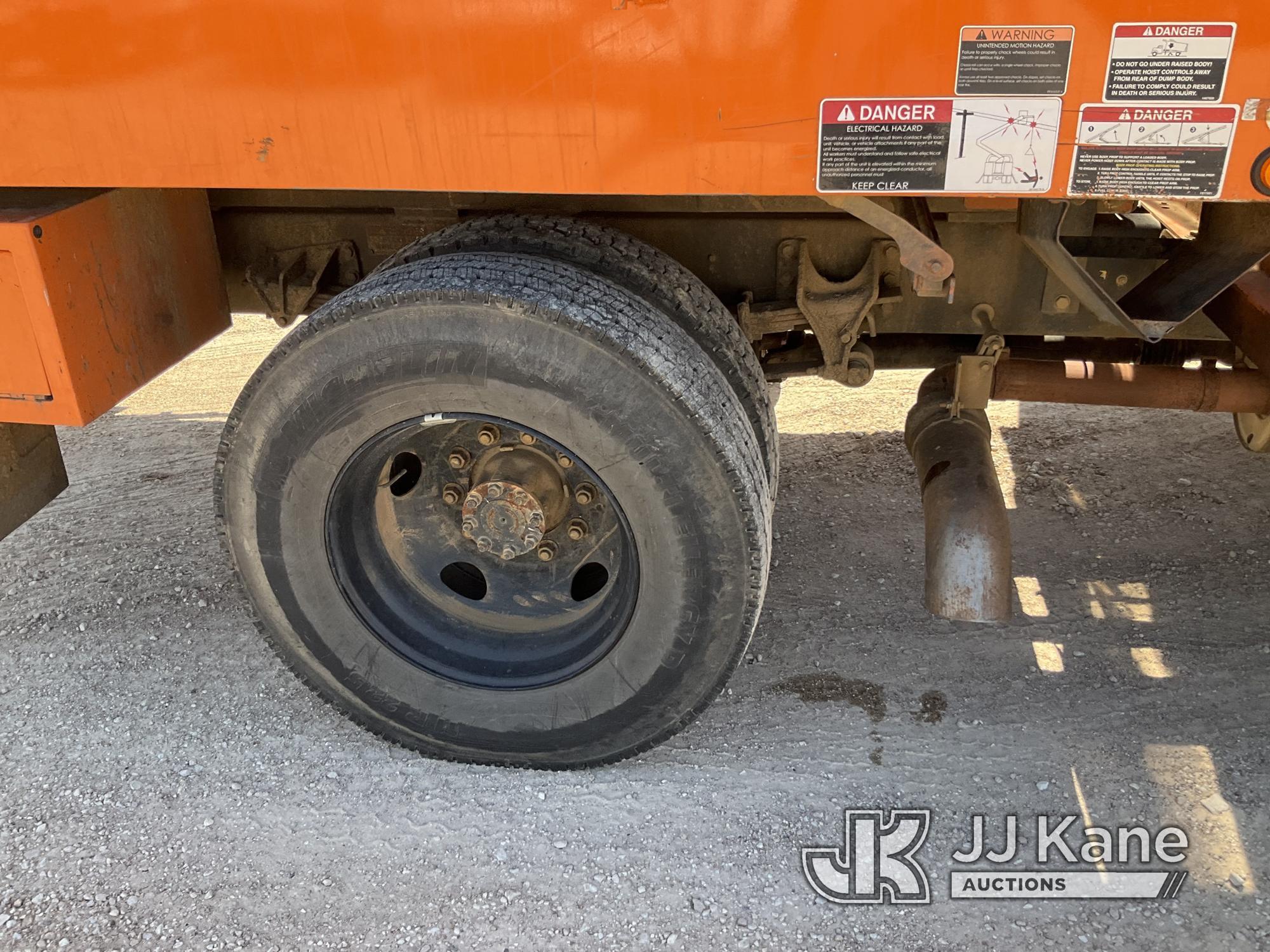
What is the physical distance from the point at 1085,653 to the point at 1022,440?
148cm

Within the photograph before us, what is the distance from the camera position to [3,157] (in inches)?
79.6

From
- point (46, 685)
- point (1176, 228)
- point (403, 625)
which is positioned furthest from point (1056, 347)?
point (46, 685)

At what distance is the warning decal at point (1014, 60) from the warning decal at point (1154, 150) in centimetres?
8

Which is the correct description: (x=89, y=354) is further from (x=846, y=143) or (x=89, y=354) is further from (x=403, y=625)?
(x=846, y=143)

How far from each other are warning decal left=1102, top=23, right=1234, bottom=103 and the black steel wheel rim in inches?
56.4

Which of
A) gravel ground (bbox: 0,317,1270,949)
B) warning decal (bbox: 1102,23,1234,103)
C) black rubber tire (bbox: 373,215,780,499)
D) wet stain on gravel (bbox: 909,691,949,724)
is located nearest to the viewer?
warning decal (bbox: 1102,23,1234,103)

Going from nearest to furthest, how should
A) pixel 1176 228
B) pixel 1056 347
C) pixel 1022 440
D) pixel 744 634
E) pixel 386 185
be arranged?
pixel 386 185, pixel 744 634, pixel 1176 228, pixel 1056 347, pixel 1022 440

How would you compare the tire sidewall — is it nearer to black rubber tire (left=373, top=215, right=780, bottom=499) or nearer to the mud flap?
black rubber tire (left=373, top=215, right=780, bottom=499)

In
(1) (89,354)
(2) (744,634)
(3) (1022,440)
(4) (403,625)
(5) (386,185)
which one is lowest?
(3) (1022,440)

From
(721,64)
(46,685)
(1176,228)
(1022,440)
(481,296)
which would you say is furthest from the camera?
(1022,440)

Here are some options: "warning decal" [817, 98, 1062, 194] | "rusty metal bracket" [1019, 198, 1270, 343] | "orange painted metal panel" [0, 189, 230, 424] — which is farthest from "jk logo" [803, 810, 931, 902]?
"orange painted metal panel" [0, 189, 230, 424]

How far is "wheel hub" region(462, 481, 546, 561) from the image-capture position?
2572mm

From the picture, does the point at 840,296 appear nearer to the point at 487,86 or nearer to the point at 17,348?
the point at 487,86

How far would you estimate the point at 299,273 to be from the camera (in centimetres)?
295
